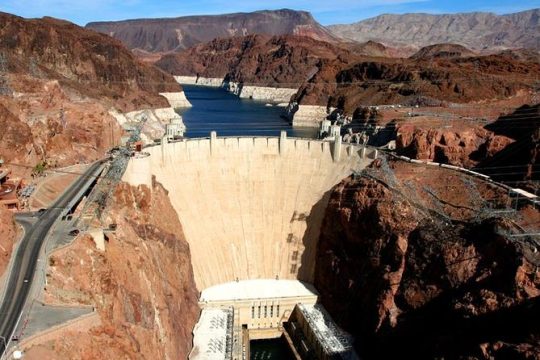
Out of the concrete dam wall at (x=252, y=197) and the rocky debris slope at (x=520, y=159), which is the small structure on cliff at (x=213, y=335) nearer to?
the concrete dam wall at (x=252, y=197)

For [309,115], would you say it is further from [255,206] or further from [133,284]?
[133,284]

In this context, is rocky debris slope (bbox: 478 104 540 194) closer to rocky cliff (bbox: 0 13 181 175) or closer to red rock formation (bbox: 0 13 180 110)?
rocky cliff (bbox: 0 13 181 175)

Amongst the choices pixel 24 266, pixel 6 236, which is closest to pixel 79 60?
pixel 6 236

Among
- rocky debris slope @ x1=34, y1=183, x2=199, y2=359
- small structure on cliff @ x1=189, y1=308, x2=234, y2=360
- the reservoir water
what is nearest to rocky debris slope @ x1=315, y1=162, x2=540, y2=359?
small structure on cliff @ x1=189, y1=308, x2=234, y2=360

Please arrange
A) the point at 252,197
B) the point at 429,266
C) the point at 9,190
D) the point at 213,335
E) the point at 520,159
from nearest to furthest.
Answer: the point at 9,190, the point at 429,266, the point at 213,335, the point at 520,159, the point at 252,197

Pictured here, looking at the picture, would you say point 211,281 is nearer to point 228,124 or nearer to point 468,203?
point 468,203

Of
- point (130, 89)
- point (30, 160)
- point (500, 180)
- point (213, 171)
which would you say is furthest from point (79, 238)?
point (130, 89)

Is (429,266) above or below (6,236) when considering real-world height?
below
